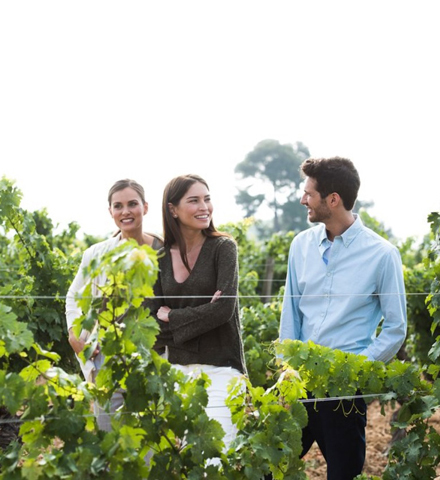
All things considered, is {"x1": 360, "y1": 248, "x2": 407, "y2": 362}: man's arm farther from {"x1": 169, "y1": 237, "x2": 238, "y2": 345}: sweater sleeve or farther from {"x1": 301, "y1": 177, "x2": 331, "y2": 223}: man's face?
{"x1": 169, "y1": 237, "x2": 238, "y2": 345}: sweater sleeve

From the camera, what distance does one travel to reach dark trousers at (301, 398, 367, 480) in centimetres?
341

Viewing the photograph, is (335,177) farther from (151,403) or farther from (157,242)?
(151,403)

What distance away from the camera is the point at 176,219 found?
3570 mm

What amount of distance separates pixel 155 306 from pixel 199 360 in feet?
1.02

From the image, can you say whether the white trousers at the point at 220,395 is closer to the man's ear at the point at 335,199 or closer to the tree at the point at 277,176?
the man's ear at the point at 335,199

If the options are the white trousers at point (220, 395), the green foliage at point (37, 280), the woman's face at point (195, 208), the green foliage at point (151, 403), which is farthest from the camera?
the green foliage at point (37, 280)

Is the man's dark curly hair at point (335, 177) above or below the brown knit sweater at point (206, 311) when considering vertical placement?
above

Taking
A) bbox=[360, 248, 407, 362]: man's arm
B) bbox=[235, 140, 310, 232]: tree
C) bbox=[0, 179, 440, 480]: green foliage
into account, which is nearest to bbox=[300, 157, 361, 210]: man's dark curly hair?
bbox=[360, 248, 407, 362]: man's arm

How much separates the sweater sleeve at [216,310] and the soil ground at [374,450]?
99.1 inches

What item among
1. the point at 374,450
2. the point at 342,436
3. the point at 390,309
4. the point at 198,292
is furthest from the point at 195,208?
the point at 374,450

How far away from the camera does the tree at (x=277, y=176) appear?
2331 inches

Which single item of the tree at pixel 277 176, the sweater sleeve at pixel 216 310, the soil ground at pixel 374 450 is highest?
the tree at pixel 277 176

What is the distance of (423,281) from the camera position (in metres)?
7.80

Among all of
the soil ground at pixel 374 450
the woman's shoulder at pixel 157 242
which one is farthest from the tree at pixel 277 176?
the woman's shoulder at pixel 157 242
